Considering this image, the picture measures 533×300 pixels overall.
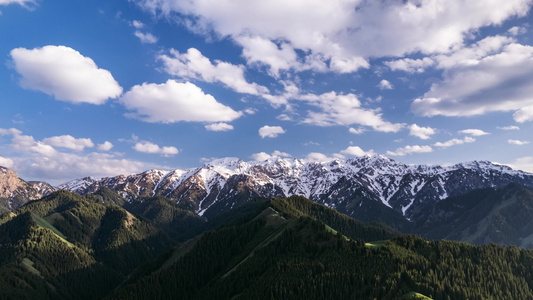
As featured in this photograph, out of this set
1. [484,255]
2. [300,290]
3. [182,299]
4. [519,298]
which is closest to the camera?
[300,290]

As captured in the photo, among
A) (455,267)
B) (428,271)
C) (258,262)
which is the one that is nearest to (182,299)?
(258,262)

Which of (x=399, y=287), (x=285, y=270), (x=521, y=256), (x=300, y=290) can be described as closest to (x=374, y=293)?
(x=399, y=287)

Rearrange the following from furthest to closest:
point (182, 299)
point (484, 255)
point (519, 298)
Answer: point (182, 299) → point (484, 255) → point (519, 298)

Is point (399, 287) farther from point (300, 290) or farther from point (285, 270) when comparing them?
point (285, 270)

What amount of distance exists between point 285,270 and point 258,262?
762 inches

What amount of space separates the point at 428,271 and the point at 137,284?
156063mm

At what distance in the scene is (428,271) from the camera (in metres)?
146

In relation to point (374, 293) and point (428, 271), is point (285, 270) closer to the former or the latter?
point (374, 293)

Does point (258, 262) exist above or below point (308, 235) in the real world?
below

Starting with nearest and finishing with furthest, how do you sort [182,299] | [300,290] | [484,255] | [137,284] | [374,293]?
[374,293], [300,290], [484,255], [182,299], [137,284]

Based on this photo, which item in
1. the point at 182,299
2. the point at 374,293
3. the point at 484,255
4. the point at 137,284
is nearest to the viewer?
the point at 374,293

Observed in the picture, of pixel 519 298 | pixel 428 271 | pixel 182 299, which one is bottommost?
pixel 182 299

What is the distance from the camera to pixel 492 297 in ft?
461

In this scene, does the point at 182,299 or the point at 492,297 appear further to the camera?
the point at 182,299
